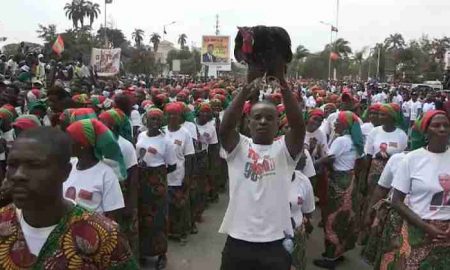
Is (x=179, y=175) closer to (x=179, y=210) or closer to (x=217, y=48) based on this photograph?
(x=179, y=210)

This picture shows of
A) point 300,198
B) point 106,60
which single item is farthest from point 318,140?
point 106,60

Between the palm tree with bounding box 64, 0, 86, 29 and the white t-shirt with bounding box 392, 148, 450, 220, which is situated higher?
the palm tree with bounding box 64, 0, 86, 29

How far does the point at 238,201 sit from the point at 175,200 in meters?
3.69

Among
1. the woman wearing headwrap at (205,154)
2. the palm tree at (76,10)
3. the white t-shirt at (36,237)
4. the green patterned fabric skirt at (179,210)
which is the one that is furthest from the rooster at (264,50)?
the palm tree at (76,10)

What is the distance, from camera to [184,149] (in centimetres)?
714

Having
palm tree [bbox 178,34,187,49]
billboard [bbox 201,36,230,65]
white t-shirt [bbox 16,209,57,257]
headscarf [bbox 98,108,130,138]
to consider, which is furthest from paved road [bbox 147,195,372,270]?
palm tree [bbox 178,34,187,49]

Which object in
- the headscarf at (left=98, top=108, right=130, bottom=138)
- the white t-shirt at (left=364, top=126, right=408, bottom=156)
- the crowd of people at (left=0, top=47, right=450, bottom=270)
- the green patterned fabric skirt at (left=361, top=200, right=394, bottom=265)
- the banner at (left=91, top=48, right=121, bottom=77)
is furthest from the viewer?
the banner at (left=91, top=48, right=121, bottom=77)

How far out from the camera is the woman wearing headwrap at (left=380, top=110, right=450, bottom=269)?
3.88 metres

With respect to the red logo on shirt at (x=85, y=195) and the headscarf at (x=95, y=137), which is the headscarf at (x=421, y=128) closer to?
the headscarf at (x=95, y=137)

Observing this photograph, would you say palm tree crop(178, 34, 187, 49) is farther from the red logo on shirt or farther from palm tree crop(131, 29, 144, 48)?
the red logo on shirt

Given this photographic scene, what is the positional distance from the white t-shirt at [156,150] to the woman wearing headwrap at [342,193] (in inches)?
70.3

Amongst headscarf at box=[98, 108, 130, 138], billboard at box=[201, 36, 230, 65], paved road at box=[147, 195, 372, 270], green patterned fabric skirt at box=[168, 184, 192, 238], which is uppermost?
billboard at box=[201, 36, 230, 65]

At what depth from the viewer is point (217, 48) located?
42906 millimetres

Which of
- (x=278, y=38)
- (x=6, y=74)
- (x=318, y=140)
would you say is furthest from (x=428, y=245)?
(x=6, y=74)
